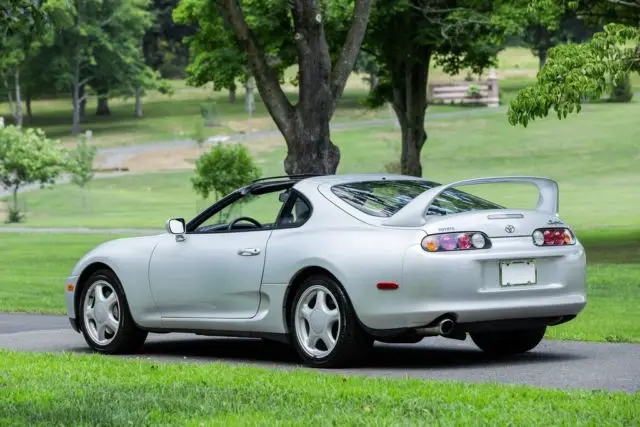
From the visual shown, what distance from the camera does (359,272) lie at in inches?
390

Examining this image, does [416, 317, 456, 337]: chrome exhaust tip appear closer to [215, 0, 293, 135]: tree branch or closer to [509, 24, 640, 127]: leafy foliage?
[215, 0, 293, 135]: tree branch

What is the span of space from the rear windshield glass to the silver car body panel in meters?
0.10

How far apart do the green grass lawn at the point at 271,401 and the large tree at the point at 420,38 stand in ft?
92.3

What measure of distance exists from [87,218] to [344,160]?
21.3 m

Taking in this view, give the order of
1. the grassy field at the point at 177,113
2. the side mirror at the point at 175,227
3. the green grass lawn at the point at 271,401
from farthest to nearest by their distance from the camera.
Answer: the grassy field at the point at 177,113
the side mirror at the point at 175,227
the green grass lawn at the point at 271,401

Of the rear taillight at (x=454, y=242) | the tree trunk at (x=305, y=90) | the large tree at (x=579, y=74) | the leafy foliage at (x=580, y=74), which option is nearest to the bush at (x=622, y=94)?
the large tree at (x=579, y=74)

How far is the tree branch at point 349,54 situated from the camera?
19812 millimetres

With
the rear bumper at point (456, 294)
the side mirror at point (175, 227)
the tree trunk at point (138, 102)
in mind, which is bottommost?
the tree trunk at point (138, 102)

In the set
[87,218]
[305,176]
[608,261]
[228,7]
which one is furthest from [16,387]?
[87,218]

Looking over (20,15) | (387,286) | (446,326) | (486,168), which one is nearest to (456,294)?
(446,326)

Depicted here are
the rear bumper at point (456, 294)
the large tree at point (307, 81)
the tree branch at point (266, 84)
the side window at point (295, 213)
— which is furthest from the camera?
the tree branch at point (266, 84)

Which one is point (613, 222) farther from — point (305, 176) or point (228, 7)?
point (305, 176)

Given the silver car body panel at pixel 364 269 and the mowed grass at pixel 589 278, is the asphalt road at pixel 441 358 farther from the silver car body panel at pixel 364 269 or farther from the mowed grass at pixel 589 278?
the mowed grass at pixel 589 278

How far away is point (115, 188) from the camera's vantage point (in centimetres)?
7131
